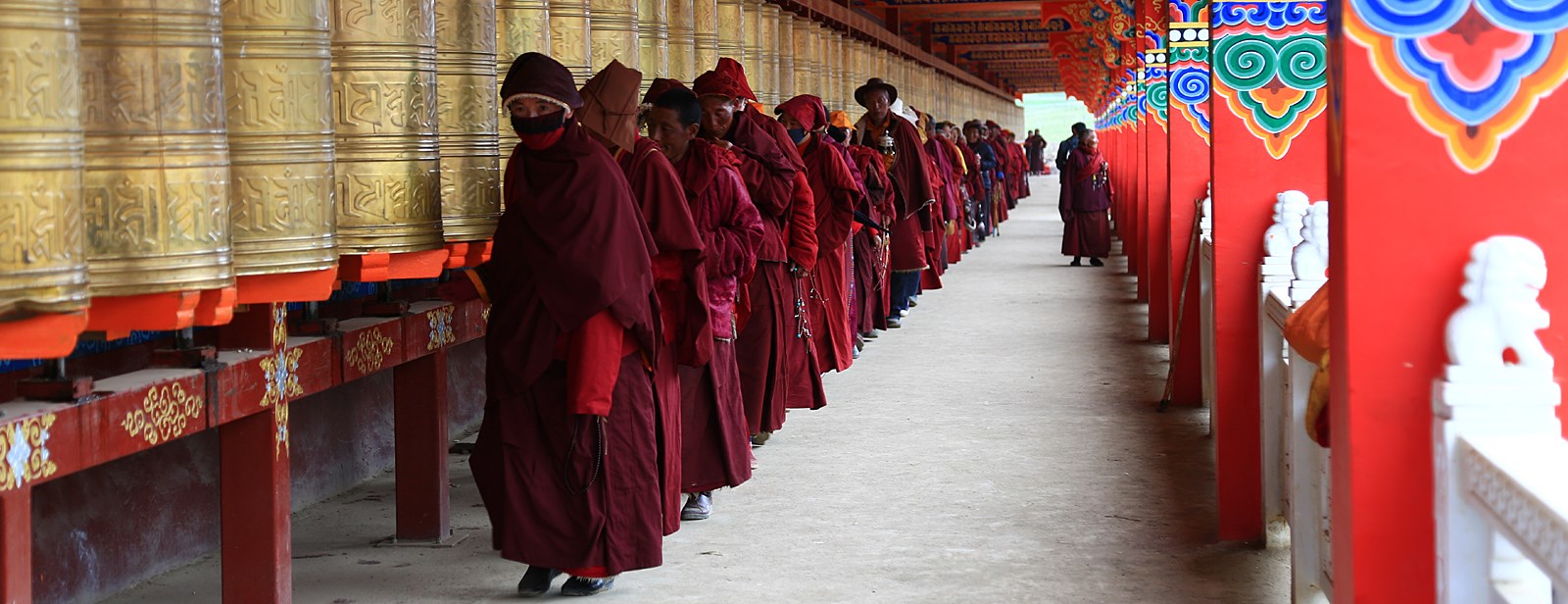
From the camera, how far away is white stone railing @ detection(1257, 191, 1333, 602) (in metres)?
3.86

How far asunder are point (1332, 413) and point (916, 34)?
22543 mm

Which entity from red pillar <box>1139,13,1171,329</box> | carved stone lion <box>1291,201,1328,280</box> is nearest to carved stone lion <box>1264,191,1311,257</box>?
carved stone lion <box>1291,201,1328,280</box>

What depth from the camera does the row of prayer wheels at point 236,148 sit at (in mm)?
2439

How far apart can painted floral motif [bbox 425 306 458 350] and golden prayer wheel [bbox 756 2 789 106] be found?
426 centimetres

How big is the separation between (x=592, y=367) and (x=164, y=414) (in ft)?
3.61

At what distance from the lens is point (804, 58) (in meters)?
10.5

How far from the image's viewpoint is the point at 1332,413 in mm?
2600

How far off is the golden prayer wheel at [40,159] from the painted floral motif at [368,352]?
1.77 metres

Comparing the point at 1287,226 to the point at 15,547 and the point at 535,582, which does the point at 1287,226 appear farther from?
the point at 15,547

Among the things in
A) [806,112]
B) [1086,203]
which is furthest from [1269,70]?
[1086,203]

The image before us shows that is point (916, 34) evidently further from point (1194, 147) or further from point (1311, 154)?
point (1311, 154)

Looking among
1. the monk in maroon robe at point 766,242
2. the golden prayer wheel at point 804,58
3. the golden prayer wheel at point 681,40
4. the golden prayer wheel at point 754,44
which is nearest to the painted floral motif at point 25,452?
the monk in maroon robe at point 766,242

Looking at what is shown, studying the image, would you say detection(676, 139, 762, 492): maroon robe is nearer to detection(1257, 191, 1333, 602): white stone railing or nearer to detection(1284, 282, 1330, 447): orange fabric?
detection(1257, 191, 1333, 602): white stone railing

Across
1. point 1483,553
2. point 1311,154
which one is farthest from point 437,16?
point 1483,553
